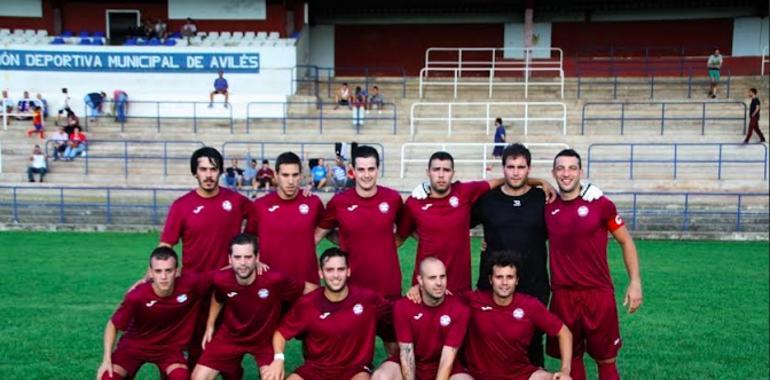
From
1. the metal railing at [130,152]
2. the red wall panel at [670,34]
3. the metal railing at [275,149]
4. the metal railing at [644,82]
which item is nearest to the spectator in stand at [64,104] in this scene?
the metal railing at [130,152]

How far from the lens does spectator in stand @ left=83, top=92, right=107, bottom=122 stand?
24.4m

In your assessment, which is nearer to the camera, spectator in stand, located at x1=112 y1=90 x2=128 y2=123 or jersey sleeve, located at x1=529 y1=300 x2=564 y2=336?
jersey sleeve, located at x1=529 y1=300 x2=564 y2=336

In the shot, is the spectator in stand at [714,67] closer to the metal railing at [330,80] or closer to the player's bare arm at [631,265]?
the metal railing at [330,80]

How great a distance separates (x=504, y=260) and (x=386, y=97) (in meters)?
21.0

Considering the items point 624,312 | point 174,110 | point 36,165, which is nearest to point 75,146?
point 36,165

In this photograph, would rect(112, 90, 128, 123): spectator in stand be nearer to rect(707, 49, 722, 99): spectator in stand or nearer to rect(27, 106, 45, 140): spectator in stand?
rect(27, 106, 45, 140): spectator in stand

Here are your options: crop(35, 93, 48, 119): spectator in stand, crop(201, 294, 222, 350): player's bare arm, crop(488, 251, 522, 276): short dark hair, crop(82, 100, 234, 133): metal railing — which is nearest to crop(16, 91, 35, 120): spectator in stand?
crop(35, 93, 48, 119): spectator in stand

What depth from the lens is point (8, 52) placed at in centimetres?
2514

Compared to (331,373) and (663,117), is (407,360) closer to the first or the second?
(331,373)

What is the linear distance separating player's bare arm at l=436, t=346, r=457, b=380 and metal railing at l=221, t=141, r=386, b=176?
51.0 ft

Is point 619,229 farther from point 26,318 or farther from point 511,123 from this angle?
point 511,123

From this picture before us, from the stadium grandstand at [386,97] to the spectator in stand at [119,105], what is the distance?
0.22 feet

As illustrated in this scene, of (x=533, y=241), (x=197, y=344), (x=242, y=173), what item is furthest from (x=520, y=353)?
(x=242, y=173)

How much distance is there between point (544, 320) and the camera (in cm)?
600
